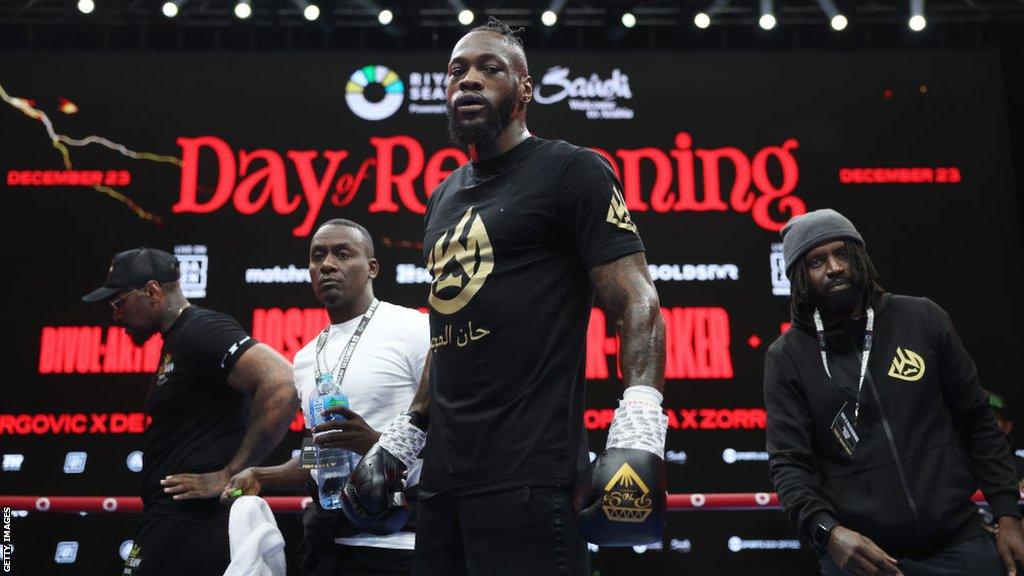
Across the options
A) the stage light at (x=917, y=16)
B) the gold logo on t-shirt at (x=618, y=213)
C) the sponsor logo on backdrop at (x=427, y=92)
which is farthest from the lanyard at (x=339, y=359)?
the stage light at (x=917, y=16)

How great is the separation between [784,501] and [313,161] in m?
5.03

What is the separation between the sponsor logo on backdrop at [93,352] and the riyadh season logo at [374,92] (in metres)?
2.20

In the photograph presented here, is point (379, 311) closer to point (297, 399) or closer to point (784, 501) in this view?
point (297, 399)

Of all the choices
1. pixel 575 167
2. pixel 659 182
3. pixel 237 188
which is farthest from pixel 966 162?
pixel 575 167

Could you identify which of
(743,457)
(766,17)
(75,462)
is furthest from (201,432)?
(766,17)

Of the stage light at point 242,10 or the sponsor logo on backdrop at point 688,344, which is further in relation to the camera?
the stage light at point 242,10

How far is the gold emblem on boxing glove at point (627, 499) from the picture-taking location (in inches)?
65.6

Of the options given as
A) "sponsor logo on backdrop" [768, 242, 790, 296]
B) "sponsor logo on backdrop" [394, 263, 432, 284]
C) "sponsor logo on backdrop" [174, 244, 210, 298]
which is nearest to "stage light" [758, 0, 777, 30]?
"sponsor logo on backdrop" [768, 242, 790, 296]

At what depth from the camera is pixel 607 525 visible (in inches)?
66.4

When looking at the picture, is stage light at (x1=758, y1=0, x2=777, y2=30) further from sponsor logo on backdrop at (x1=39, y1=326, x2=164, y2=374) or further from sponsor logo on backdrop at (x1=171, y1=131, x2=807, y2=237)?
sponsor logo on backdrop at (x1=39, y1=326, x2=164, y2=374)

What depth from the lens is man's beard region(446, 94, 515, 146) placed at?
2223 millimetres

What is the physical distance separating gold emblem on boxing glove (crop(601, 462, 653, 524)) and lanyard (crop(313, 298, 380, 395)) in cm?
182

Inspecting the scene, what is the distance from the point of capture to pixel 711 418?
251 inches

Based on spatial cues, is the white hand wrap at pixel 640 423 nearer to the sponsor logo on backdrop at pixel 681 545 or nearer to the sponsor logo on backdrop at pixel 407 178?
the sponsor logo on backdrop at pixel 681 545
